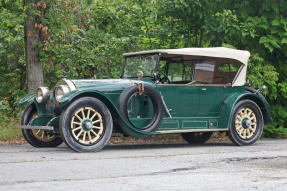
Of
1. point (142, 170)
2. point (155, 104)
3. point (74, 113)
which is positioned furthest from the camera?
point (155, 104)

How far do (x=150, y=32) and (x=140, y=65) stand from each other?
422 centimetres

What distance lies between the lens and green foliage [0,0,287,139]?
1275 centimetres

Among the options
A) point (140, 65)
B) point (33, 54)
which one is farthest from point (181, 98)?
point (33, 54)

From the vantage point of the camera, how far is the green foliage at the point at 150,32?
502 inches

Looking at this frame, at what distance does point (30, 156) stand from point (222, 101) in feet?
14.1

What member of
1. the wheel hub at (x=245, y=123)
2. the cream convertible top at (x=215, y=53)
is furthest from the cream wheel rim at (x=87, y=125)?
the wheel hub at (x=245, y=123)

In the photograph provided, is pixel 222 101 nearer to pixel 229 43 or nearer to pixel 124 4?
pixel 229 43

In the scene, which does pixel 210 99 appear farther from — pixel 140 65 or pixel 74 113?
pixel 74 113

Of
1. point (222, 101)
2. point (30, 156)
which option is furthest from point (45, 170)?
point (222, 101)

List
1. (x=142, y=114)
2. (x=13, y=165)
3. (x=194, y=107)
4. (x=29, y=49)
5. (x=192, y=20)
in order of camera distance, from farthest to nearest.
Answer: (x=192, y=20), (x=29, y=49), (x=194, y=107), (x=142, y=114), (x=13, y=165)

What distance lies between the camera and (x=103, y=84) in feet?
29.7

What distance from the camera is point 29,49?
12930 millimetres

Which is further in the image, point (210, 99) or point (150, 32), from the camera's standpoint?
point (150, 32)

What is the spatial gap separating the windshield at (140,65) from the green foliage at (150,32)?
2306 mm
